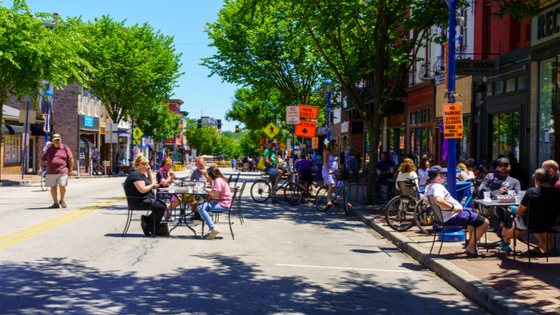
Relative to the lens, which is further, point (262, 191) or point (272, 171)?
point (272, 171)

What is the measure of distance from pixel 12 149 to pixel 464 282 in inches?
1431

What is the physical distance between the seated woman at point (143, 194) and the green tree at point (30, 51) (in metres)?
17.1

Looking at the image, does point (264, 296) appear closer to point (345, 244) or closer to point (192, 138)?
point (345, 244)

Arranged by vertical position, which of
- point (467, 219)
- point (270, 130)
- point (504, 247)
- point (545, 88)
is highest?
point (545, 88)

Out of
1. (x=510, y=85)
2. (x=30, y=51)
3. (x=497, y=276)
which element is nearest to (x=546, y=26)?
(x=510, y=85)

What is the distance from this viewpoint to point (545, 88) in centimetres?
1559

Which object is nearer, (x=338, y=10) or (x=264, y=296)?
(x=264, y=296)

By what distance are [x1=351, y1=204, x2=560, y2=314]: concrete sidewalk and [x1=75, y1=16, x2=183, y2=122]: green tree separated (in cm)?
3263

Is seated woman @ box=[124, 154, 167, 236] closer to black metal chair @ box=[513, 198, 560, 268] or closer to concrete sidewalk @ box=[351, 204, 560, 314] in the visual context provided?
concrete sidewalk @ box=[351, 204, 560, 314]

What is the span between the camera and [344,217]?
1482cm

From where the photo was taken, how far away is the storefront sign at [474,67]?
12.3m

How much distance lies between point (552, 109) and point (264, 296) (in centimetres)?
1182

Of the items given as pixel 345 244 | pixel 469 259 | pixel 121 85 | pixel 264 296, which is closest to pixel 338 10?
pixel 345 244

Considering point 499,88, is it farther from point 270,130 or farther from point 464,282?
point 464,282
